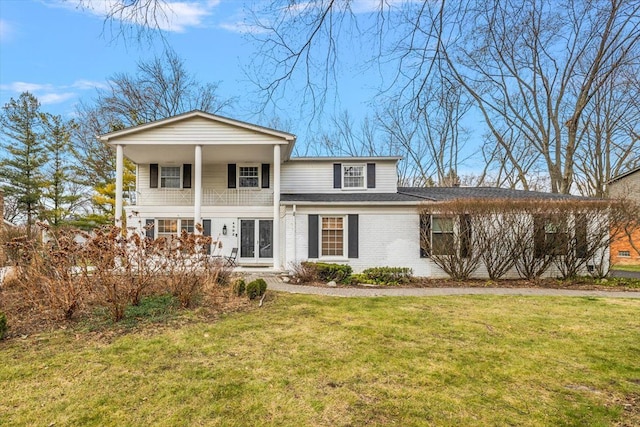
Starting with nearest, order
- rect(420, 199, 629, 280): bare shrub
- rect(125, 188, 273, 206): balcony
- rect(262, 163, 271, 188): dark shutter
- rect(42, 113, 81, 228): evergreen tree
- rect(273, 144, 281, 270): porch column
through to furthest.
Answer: rect(420, 199, 629, 280): bare shrub → rect(273, 144, 281, 270): porch column → rect(125, 188, 273, 206): balcony → rect(262, 163, 271, 188): dark shutter → rect(42, 113, 81, 228): evergreen tree

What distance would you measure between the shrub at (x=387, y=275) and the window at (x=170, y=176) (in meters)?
10.6

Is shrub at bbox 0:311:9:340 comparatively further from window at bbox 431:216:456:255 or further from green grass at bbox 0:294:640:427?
window at bbox 431:216:456:255

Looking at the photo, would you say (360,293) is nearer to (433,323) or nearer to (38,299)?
(433,323)

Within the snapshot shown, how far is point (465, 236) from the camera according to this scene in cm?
1221

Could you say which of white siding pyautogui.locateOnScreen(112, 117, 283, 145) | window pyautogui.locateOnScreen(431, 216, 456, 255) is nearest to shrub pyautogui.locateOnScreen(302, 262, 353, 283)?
window pyautogui.locateOnScreen(431, 216, 456, 255)

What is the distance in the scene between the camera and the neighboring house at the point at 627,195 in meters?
21.1

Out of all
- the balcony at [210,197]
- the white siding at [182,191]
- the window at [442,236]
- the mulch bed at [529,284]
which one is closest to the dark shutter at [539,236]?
the mulch bed at [529,284]

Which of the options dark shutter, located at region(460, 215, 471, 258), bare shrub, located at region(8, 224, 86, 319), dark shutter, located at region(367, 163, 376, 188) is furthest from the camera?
dark shutter, located at region(367, 163, 376, 188)

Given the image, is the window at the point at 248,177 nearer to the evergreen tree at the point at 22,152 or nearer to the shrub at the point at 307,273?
the shrub at the point at 307,273

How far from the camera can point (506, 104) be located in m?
23.9

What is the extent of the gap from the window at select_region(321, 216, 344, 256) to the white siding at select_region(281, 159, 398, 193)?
3010 mm

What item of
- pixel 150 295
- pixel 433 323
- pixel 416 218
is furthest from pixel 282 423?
pixel 416 218

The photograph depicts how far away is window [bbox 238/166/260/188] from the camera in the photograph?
56.2 ft

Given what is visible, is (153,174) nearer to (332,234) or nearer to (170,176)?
(170,176)
